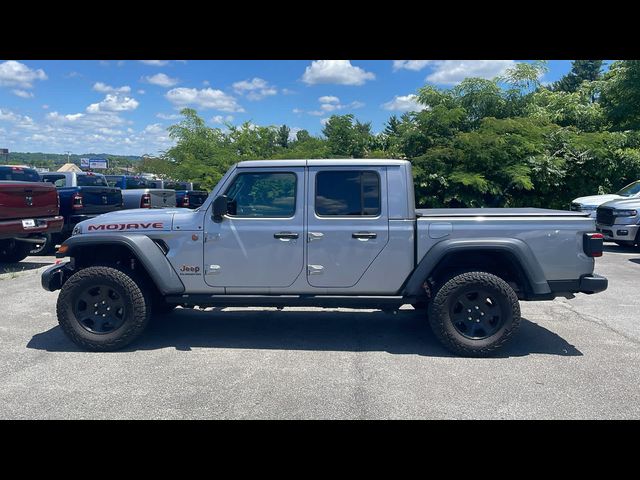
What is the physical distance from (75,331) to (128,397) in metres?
1.43

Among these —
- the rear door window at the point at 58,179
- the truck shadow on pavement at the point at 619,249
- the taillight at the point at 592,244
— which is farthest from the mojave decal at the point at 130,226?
the truck shadow on pavement at the point at 619,249

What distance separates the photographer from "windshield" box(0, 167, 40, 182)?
11359 mm

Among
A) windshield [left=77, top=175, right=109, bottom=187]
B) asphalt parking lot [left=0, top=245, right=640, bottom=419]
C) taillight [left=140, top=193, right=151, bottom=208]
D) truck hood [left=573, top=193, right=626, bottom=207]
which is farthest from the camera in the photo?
windshield [left=77, top=175, right=109, bottom=187]

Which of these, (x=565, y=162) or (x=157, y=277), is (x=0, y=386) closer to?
(x=157, y=277)

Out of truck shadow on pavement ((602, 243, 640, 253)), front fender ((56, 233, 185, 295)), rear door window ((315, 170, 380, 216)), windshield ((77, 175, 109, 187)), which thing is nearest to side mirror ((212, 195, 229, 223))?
front fender ((56, 233, 185, 295))

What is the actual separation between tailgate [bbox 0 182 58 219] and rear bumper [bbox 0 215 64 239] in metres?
0.10

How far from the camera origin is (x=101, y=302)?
495 centimetres

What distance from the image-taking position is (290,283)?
16.0 ft

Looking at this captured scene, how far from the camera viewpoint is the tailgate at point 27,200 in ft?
26.6

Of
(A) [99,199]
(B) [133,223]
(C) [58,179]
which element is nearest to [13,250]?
(A) [99,199]

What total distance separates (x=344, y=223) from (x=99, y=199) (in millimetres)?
8186

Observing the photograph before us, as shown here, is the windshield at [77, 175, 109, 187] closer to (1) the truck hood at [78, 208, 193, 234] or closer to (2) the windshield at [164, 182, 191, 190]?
(2) the windshield at [164, 182, 191, 190]

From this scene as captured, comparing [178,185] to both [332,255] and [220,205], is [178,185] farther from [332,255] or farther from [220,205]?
[332,255]
